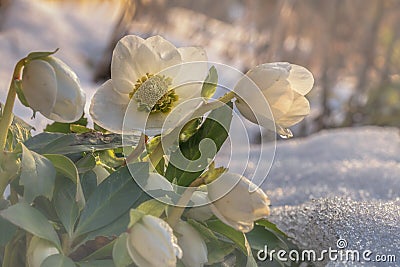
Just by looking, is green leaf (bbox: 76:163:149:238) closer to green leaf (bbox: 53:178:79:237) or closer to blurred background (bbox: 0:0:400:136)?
green leaf (bbox: 53:178:79:237)

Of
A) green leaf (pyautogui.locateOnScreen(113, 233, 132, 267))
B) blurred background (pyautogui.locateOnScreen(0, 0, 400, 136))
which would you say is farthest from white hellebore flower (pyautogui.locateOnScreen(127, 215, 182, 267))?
blurred background (pyautogui.locateOnScreen(0, 0, 400, 136))

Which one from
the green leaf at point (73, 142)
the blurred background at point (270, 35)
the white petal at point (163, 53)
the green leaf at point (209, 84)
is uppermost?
the white petal at point (163, 53)

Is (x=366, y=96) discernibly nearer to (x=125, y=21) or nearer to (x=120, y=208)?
(x=125, y=21)

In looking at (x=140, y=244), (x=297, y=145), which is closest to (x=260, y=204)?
(x=140, y=244)

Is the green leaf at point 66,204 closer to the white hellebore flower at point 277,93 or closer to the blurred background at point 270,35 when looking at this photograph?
the white hellebore flower at point 277,93

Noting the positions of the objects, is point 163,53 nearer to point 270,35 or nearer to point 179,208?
point 179,208

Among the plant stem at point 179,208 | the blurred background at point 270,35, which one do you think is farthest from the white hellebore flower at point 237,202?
the blurred background at point 270,35
